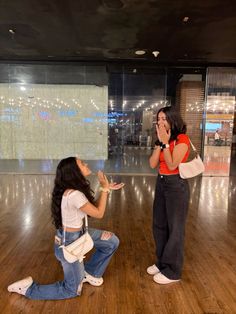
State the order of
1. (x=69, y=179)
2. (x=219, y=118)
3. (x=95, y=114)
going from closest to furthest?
(x=69, y=179) < (x=219, y=118) < (x=95, y=114)

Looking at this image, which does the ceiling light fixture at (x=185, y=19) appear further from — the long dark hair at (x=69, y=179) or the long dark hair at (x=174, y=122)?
the long dark hair at (x=69, y=179)

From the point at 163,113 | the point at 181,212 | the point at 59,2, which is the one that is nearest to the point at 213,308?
the point at 181,212

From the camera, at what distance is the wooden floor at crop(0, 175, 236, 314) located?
6.55 ft

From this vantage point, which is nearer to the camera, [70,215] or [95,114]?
[70,215]

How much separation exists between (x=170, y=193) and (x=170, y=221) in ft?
0.83

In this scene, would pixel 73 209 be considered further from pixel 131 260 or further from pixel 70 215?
pixel 131 260

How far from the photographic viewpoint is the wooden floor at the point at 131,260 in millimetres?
1996

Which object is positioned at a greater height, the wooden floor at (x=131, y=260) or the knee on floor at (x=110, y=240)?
the knee on floor at (x=110, y=240)

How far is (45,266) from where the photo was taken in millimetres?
2531

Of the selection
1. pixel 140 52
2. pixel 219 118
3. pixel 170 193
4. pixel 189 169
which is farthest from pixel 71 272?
pixel 219 118

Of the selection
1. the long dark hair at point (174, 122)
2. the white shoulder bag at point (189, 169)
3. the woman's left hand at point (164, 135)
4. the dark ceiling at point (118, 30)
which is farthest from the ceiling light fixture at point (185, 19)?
the white shoulder bag at point (189, 169)

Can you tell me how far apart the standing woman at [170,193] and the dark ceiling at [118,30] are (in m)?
2.48

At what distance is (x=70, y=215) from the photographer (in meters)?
1.90

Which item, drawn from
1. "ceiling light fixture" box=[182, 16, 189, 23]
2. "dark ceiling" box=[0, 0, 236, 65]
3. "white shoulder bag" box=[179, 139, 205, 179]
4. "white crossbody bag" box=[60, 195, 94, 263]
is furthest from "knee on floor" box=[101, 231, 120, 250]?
"ceiling light fixture" box=[182, 16, 189, 23]
